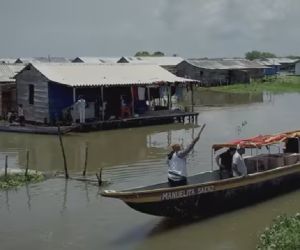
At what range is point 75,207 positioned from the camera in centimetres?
1362

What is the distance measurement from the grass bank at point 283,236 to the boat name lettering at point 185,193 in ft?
6.84

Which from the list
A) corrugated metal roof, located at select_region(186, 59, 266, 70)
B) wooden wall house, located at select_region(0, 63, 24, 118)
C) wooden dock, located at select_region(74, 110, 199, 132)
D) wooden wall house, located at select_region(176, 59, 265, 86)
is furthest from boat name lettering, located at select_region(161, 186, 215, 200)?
corrugated metal roof, located at select_region(186, 59, 266, 70)

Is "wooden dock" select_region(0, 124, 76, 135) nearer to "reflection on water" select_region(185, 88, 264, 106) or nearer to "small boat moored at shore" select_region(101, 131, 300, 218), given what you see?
"small boat moored at shore" select_region(101, 131, 300, 218)

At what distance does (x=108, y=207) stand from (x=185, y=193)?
2.55 m

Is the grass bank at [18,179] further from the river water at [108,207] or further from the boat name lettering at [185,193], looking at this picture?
the boat name lettering at [185,193]

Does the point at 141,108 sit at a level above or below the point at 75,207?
above

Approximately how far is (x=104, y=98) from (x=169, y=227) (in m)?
18.0

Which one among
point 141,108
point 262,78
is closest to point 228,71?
point 262,78

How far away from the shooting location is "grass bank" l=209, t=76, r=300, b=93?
56.9 meters

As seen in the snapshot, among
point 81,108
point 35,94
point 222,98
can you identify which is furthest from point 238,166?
point 222,98

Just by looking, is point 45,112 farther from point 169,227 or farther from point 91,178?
point 169,227

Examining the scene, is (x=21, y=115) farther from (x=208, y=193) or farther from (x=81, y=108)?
(x=208, y=193)

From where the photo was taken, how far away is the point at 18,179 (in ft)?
52.0

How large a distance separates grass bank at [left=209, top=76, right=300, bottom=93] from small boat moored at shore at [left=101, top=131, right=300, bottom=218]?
41082 mm
